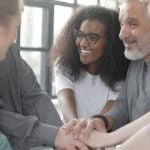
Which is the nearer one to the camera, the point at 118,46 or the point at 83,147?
the point at 83,147

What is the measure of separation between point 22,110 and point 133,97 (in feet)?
1.81

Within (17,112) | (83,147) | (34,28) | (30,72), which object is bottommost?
(83,147)

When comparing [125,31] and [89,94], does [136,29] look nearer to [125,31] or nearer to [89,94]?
[125,31]

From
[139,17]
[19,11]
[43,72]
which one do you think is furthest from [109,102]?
[43,72]

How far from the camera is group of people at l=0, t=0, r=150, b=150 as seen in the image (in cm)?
134

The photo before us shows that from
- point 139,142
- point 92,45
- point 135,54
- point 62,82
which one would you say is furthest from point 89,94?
point 139,142

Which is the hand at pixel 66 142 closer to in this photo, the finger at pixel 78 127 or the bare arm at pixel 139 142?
the finger at pixel 78 127

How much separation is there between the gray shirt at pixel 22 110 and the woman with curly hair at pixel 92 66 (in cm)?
42

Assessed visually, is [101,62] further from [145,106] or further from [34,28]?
[34,28]

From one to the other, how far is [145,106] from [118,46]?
1.52ft

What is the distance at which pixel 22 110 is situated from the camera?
1.48 meters

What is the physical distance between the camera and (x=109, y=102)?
195cm

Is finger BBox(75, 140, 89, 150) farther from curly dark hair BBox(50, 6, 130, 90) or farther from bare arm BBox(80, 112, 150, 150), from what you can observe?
curly dark hair BBox(50, 6, 130, 90)

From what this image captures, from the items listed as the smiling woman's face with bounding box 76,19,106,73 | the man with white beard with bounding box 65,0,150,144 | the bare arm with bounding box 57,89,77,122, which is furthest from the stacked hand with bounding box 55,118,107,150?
the smiling woman's face with bounding box 76,19,106,73
